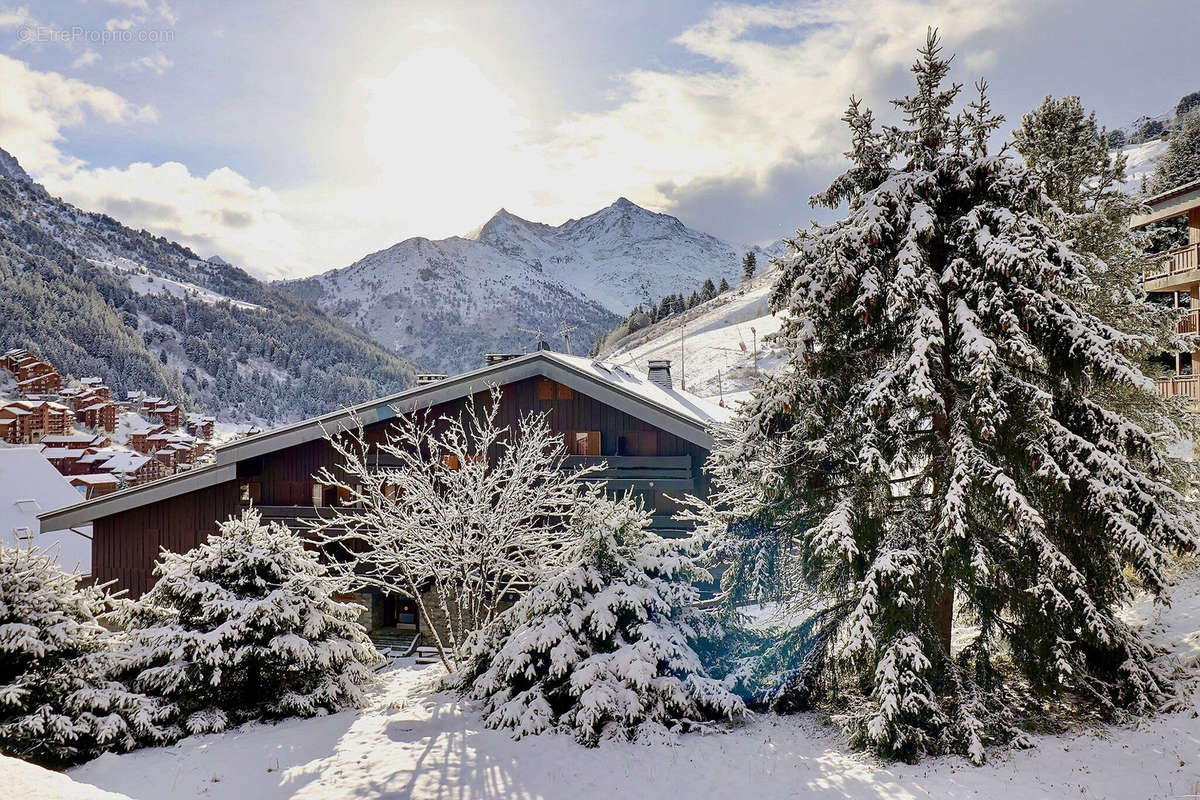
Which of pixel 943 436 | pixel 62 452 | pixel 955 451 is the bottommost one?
pixel 955 451

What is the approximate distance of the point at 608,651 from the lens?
10.8 meters

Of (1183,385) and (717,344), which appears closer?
(1183,385)

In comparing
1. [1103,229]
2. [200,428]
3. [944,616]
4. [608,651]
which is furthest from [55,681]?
[200,428]

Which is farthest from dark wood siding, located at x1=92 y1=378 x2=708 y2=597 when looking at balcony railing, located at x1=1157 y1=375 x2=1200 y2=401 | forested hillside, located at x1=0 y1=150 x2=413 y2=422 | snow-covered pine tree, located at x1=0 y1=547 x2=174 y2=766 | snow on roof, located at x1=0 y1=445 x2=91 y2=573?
forested hillside, located at x1=0 y1=150 x2=413 y2=422

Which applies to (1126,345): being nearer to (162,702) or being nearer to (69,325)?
(162,702)

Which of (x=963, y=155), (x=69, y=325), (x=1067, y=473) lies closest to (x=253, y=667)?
(x=1067, y=473)

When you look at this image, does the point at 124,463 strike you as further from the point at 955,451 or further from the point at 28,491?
the point at 955,451

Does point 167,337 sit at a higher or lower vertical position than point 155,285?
lower

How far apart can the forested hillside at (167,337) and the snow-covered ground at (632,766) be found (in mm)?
99922

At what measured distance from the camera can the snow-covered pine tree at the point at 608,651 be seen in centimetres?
1026

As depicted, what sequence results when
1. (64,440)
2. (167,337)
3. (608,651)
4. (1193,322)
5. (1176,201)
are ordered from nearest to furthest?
(608,651) → (1193,322) → (1176,201) → (64,440) → (167,337)

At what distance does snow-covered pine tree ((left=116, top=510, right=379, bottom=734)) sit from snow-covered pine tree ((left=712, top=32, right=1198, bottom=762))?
26.9 ft

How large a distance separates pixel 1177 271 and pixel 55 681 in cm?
3145

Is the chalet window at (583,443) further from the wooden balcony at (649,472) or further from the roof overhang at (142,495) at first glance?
the roof overhang at (142,495)
